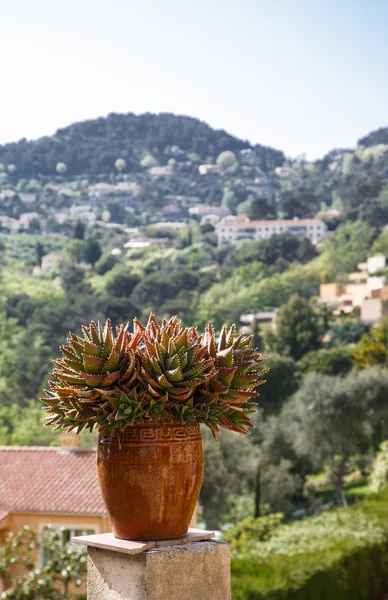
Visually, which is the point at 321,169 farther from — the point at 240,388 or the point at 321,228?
the point at 240,388

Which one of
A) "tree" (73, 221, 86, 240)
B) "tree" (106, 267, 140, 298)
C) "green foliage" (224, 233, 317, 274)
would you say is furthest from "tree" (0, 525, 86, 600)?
"tree" (73, 221, 86, 240)

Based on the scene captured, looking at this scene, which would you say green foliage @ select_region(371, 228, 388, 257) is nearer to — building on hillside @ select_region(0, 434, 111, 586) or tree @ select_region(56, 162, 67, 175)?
tree @ select_region(56, 162, 67, 175)

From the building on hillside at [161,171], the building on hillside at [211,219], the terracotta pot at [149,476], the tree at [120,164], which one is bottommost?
the terracotta pot at [149,476]

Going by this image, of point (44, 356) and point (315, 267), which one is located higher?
point (315, 267)

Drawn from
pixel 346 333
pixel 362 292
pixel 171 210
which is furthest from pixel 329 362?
pixel 171 210

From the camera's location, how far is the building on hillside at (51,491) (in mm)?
15523

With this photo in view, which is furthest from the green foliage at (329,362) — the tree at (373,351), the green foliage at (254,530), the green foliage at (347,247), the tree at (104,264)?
the tree at (104,264)

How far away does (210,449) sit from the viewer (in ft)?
90.5

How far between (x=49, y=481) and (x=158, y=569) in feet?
48.4

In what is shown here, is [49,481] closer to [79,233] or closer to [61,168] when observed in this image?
[79,233]

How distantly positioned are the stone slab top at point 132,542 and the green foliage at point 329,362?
47.5 meters

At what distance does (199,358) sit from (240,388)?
0.51 ft

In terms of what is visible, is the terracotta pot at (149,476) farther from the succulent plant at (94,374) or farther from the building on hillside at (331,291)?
the building on hillside at (331,291)

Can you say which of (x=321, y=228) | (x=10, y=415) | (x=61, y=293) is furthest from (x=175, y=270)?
(x=10, y=415)
